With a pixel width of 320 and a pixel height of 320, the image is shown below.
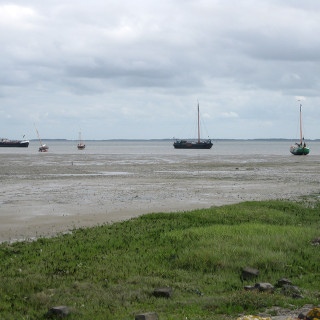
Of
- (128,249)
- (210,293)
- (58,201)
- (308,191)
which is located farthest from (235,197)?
(210,293)

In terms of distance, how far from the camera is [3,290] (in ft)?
34.5

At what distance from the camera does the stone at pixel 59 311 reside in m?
8.89

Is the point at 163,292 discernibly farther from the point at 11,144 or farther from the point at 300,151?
the point at 11,144

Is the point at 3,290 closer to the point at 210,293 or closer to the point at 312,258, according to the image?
the point at 210,293

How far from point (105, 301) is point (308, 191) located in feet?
79.9

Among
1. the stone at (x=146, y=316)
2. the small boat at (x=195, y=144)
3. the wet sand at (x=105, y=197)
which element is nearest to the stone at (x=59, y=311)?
the stone at (x=146, y=316)

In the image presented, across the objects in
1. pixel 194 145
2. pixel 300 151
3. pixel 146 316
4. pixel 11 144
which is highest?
pixel 11 144

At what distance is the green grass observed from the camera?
9.50 meters

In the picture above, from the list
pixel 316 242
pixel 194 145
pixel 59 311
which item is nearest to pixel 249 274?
pixel 316 242

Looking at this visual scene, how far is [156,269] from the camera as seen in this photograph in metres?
12.1

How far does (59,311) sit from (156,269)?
363cm

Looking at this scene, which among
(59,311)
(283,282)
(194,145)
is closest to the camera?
(59,311)

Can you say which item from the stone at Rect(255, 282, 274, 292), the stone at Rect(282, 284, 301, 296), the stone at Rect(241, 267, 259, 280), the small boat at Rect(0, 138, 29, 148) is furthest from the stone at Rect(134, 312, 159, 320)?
the small boat at Rect(0, 138, 29, 148)

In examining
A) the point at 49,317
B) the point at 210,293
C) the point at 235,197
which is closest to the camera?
the point at 49,317
